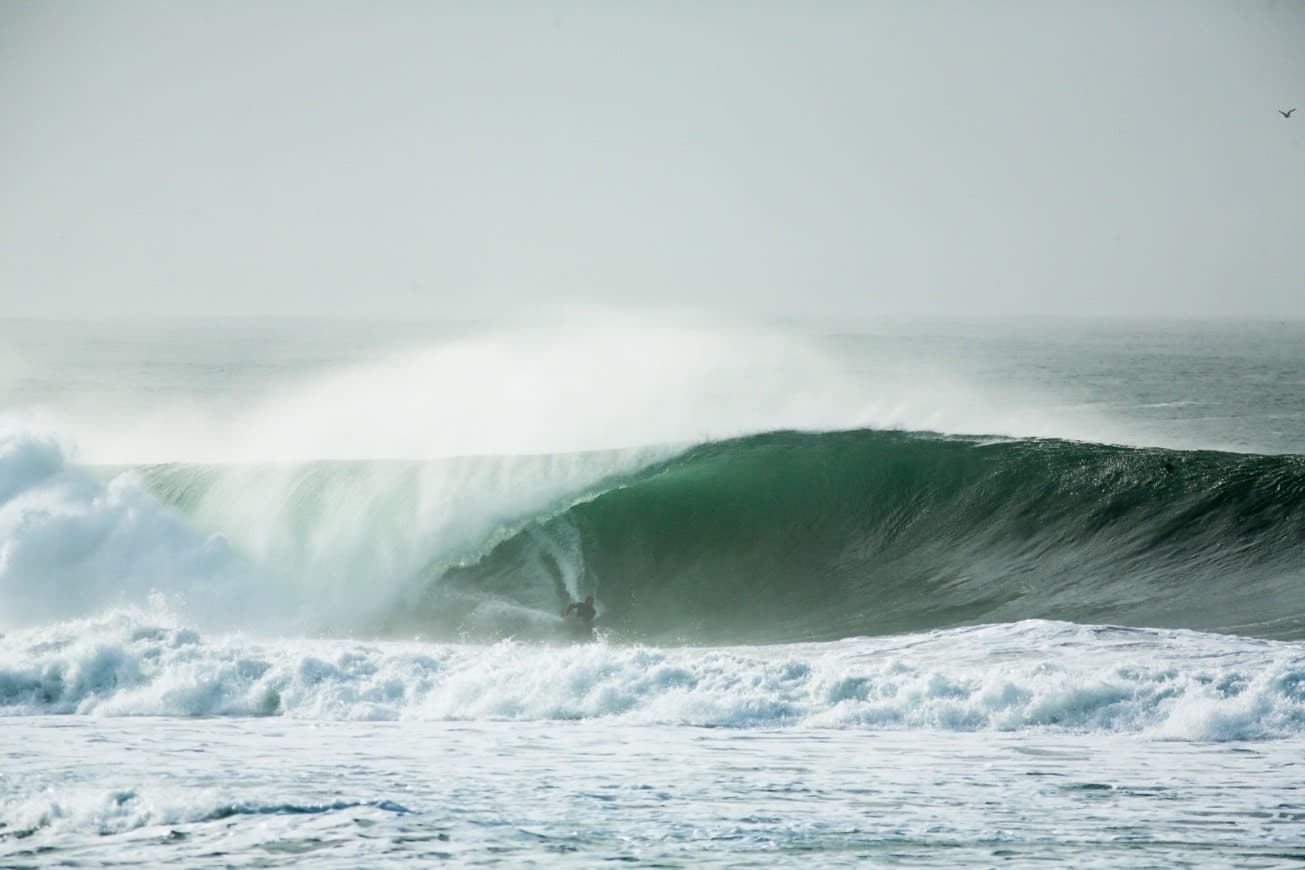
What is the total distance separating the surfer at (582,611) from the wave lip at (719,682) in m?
2.90

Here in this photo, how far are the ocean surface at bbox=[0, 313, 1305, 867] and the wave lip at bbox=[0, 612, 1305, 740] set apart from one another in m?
0.04

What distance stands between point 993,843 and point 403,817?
3256 millimetres

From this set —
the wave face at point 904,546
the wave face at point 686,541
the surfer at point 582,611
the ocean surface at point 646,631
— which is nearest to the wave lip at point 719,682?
the ocean surface at point 646,631

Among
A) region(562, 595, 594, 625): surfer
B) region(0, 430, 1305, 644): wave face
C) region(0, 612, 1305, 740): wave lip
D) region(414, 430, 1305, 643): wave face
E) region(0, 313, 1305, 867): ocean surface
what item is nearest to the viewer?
region(0, 313, 1305, 867): ocean surface

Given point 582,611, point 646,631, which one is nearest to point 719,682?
point 646,631

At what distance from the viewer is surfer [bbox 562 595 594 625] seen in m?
16.0

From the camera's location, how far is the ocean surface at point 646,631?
7910 millimetres

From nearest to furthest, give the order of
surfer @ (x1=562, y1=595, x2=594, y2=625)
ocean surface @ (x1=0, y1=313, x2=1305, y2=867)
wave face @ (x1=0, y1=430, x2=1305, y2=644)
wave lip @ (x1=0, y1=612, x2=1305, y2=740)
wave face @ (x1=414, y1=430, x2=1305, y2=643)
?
ocean surface @ (x1=0, y1=313, x2=1305, y2=867) → wave lip @ (x1=0, y1=612, x2=1305, y2=740) → wave face @ (x1=414, y1=430, x2=1305, y2=643) → wave face @ (x1=0, y1=430, x2=1305, y2=644) → surfer @ (x1=562, y1=595, x2=594, y2=625)

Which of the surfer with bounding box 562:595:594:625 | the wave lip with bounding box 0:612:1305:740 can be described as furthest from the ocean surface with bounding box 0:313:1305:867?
the surfer with bounding box 562:595:594:625

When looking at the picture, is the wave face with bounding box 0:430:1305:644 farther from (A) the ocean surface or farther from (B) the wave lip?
(B) the wave lip

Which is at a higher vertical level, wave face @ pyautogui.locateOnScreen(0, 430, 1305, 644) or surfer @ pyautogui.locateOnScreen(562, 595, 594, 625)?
wave face @ pyautogui.locateOnScreen(0, 430, 1305, 644)

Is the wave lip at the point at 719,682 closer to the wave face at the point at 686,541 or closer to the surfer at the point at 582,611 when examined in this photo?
the wave face at the point at 686,541

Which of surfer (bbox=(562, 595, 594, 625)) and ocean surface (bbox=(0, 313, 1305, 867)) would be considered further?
surfer (bbox=(562, 595, 594, 625))

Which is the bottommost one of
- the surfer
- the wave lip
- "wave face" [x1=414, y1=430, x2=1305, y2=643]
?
the wave lip
